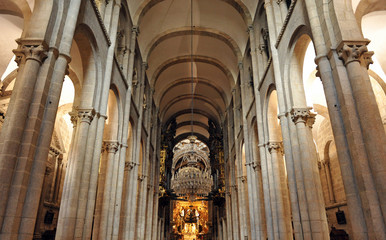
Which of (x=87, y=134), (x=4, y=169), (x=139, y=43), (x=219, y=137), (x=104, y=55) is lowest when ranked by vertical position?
(x=4, y=169)

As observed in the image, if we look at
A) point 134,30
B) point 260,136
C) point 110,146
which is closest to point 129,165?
point 110,146

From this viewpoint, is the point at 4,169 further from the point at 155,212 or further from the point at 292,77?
the point at 155,212

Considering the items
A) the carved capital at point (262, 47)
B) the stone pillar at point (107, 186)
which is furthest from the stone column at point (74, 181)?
the carved capital at point (262, 47)

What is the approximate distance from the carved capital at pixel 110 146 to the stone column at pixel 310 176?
6.92 metres

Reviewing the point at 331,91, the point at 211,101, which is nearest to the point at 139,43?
the point at 211,101

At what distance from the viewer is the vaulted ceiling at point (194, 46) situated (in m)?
16.5

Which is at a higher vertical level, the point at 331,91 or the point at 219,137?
the point at 219,137

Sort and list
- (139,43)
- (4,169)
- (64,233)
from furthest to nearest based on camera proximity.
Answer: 1. (139,43)
2. (64,233)
3. (4,169)

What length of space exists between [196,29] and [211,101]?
971 centimetres

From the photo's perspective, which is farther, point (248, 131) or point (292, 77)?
point (248, 131)

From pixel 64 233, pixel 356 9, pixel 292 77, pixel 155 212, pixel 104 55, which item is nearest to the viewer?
pixel 64 233

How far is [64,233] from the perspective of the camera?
750cm

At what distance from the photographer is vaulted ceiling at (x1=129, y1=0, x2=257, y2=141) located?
16.5 meters

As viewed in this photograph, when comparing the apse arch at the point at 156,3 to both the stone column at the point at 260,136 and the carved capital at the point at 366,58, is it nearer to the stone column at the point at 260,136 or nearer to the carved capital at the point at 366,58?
the stone column at the point at 260,136
